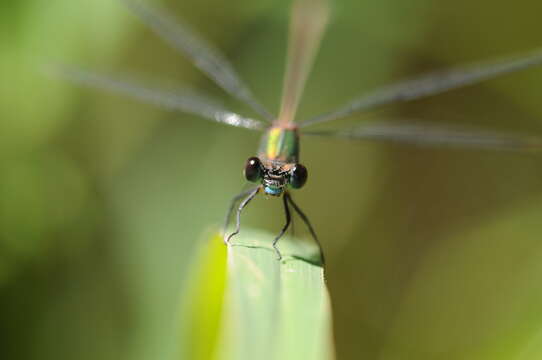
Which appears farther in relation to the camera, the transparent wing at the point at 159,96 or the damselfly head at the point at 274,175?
the transparent wing at the point at 159,96

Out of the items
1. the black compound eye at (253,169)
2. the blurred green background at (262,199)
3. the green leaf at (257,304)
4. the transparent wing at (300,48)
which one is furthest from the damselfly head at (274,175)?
the blurred green background at (262,199)

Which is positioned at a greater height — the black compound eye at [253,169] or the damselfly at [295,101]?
the damselfly at [295,101]

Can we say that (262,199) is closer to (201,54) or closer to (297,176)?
(201,54)

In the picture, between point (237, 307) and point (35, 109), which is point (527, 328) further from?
point (35, 109)

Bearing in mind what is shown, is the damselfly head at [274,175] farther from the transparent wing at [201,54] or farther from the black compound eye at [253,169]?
the transparent wing at [201,54]

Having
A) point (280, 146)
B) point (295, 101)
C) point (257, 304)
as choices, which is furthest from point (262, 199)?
point (257, 304)
